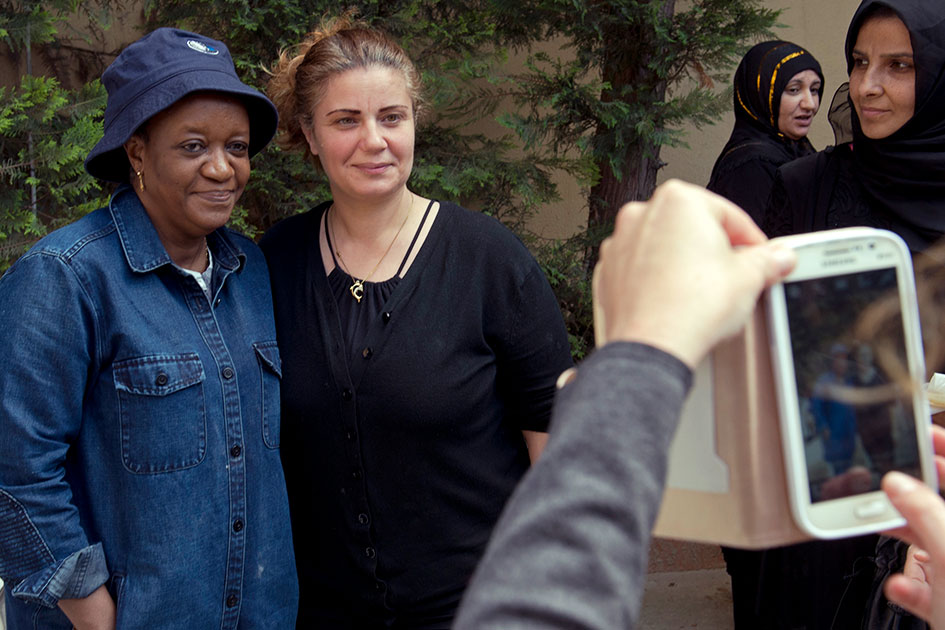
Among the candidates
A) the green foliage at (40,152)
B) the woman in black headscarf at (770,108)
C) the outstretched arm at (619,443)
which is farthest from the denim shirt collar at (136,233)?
the woman in black headscarf at (770,108)

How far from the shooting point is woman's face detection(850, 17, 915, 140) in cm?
245

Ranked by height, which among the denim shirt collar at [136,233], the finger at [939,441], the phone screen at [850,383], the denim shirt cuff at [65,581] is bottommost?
the denim shirt cuff at [65,581]

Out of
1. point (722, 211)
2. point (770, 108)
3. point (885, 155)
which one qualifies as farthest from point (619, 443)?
point (770, 108)

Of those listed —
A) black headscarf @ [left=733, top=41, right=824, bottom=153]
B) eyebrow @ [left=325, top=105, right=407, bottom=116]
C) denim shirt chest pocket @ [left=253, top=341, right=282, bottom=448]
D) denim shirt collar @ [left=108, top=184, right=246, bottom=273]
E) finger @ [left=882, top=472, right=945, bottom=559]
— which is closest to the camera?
finger @ [left=882, top=472, right=945, bottom=559]

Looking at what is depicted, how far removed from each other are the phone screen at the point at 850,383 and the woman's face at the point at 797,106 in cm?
340

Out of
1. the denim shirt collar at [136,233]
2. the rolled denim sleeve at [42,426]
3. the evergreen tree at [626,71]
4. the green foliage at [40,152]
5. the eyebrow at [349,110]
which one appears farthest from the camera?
the evergreen tree at [626,71]

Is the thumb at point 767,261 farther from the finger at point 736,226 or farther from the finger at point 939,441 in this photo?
the finger at point 939,441

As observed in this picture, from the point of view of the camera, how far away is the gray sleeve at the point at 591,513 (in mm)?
660

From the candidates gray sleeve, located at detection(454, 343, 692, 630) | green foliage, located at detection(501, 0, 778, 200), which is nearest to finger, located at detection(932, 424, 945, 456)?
gray sleeve, located at detection(454, 343, 692, 630)

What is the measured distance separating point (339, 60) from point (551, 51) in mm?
3261

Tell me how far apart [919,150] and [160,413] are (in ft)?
7.21

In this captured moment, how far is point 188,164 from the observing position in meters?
1.93

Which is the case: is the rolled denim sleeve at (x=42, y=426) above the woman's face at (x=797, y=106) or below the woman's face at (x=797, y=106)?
below

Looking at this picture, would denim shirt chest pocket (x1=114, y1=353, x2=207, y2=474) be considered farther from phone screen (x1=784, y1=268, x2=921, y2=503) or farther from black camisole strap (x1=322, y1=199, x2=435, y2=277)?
phone screen (x1=784, y1=268, x2=921, y2=503)
